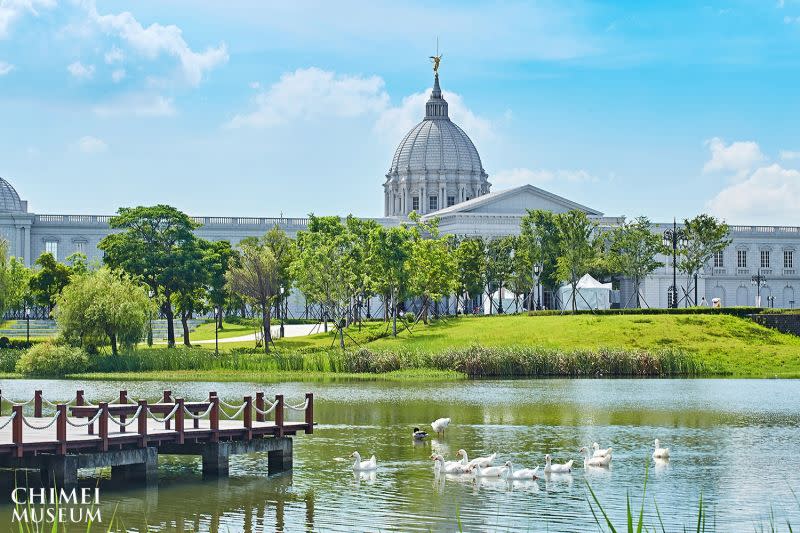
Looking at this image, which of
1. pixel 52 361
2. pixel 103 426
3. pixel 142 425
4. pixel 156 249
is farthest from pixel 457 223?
pixel 103 426

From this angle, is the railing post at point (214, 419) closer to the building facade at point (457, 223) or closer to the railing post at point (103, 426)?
the railing post at point (103, 426)

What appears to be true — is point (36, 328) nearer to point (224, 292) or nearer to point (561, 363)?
point (224, 292)

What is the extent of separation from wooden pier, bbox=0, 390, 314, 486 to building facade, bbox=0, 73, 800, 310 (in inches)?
3288

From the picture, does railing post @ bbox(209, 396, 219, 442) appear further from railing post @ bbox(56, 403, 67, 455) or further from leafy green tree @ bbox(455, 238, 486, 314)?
leafy green tree @ bbox(455, 238, 486, 314)

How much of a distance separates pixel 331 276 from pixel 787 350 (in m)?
26.2

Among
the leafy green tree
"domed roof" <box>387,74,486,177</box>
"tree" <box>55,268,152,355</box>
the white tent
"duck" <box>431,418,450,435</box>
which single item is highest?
"domed roof" <box>387,74,486,177</box>

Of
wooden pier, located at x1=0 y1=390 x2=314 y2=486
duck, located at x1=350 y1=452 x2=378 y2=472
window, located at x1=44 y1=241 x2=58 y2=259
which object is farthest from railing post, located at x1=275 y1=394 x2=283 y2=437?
window, located at x1=44 y1=241 x2=58 y2=259

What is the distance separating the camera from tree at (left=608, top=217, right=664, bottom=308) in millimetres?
104250

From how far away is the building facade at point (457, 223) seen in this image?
128 metres

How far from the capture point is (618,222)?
128375 mm

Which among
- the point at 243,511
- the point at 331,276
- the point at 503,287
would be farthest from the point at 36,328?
the point at 243,511

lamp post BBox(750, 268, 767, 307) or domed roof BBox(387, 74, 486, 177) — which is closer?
lamp post BBox(750, 268, 767, 307)

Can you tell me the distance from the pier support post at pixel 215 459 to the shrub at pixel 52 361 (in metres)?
36.1

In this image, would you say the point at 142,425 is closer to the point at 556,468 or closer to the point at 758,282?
the point at 556,468
